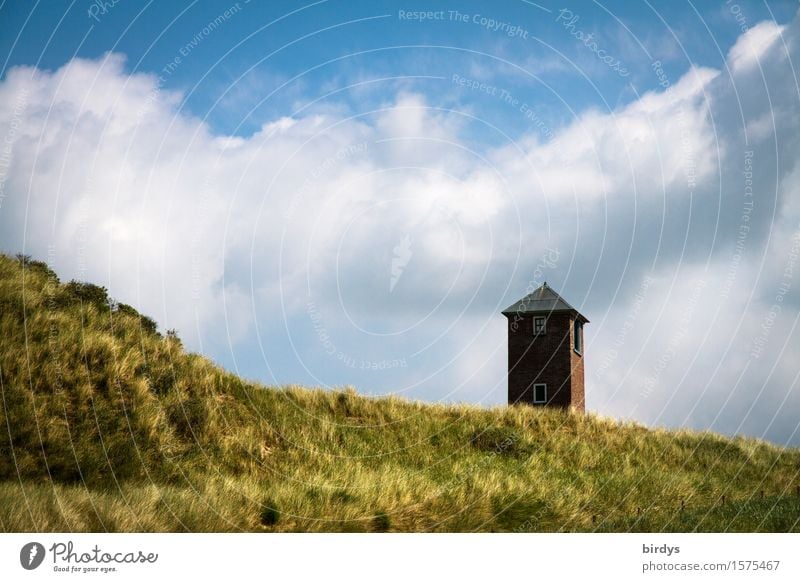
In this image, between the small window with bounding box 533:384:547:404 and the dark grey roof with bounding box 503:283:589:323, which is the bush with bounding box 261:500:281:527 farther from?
the dark grey roof with bounding box 503:283:589:323

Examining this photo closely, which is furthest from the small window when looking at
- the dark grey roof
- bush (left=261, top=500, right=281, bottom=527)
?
bush (left=261, top=500, right=281, bottom=527)

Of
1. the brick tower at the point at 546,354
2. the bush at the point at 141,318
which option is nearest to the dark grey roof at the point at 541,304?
the brick tower at the point at 546,354

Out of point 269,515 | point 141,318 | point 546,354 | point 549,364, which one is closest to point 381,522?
point 269,515

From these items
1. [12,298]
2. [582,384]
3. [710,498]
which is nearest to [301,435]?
[12,298]

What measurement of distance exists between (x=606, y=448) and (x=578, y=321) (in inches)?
537

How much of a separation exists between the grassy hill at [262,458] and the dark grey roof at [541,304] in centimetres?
1123

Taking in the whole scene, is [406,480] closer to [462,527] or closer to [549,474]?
[462,527]

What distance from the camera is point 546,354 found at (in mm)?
33781

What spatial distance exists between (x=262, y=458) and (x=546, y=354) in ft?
67.0

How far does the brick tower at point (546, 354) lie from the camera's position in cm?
3325

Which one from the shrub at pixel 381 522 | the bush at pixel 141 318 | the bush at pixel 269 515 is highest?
the bush at pixel 141 318

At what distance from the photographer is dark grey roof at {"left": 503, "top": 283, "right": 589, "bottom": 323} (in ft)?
113

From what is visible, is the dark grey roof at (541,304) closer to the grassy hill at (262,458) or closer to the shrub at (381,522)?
the grassy hill at (262,458)

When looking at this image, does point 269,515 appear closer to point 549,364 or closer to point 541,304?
point 549,364
